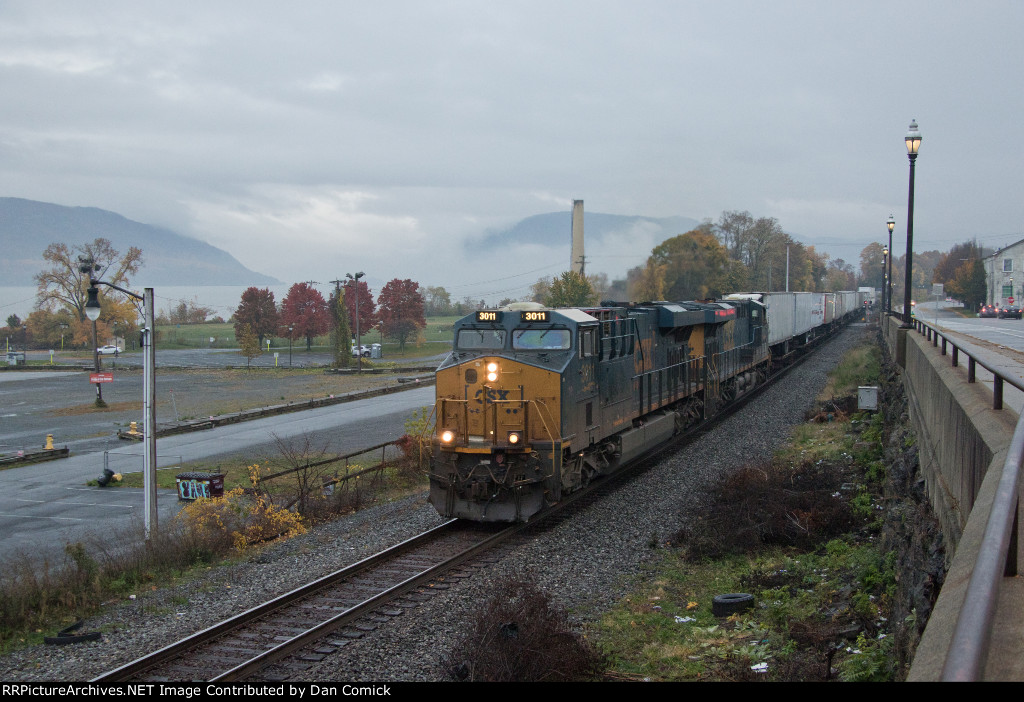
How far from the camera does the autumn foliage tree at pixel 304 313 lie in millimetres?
85938

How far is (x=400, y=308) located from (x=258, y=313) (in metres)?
15.5

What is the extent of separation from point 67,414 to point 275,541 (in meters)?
33.7

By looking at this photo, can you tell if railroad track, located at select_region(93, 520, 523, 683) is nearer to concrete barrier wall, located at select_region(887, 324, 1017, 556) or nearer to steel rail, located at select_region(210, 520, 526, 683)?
steel rail, located at select_region(210, 520, 526, 683)

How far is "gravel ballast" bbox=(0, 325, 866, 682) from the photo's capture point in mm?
8516

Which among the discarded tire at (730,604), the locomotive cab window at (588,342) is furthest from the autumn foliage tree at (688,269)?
the discarded tire at (730,604)

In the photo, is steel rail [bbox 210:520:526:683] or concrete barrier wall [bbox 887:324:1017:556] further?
steel rail [bbox 210:520:526:683]

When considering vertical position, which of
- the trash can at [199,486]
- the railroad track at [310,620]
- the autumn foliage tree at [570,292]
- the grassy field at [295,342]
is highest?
the autumn foliage tree at [570,292]

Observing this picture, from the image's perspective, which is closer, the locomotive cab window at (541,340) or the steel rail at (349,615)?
the steel rail at (349,615)

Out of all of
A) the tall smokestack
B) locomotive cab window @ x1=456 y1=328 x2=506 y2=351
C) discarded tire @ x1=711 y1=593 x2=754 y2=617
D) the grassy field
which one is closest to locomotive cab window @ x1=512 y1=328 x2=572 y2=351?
locomotive cab window @ x1=456 y1=328 x2=506 y2=351

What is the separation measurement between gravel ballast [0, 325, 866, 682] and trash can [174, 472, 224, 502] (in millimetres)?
2662

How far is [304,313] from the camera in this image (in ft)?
285

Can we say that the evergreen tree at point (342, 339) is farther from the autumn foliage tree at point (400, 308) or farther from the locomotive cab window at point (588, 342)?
the locomotive cab window at point (588, 342)

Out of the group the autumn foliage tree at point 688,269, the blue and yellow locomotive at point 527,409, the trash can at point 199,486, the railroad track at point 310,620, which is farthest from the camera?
the autumn foliage tree at point 688,269

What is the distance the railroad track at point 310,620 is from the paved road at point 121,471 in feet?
22.8
